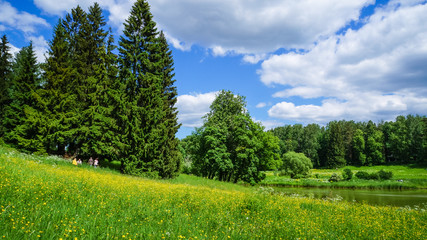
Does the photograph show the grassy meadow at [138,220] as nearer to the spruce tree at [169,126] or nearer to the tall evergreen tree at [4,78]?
the spruce tree at [169,126]

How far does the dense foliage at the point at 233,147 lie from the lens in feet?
115

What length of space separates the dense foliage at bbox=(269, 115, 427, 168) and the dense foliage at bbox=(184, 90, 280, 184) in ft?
227

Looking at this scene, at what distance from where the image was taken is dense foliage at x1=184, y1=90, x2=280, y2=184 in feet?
115

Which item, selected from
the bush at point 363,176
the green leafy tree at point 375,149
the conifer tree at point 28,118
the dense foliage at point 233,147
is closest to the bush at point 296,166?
the bush at point 363,176

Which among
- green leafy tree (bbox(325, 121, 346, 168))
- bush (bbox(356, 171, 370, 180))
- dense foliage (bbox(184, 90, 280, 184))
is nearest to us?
dense foliage (bbox(184, 90, 280, 184))

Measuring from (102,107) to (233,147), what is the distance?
20841 millimetres

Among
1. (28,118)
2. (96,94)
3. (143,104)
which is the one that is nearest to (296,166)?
(143,104)

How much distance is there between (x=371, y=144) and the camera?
91.4m

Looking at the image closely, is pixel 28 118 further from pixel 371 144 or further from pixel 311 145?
pixel 311 145

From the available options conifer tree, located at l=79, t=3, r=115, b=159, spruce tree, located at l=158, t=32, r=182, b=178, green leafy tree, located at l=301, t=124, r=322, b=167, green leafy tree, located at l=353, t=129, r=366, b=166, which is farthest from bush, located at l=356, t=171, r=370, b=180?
conifer tree, located at l=79, t=3, r=115, b=159

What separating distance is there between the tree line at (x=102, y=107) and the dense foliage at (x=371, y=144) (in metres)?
89.3

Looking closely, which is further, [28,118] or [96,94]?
[96,94]

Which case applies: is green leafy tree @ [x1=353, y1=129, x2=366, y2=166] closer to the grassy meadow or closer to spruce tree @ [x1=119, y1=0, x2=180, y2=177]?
spruce tree @ [x1=119, y1=0, x2=180, y2=177]

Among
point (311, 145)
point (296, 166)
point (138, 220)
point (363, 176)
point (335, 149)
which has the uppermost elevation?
point (311, 145)
